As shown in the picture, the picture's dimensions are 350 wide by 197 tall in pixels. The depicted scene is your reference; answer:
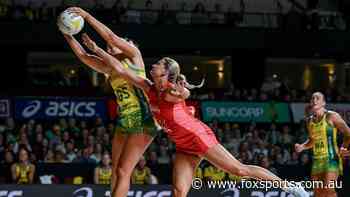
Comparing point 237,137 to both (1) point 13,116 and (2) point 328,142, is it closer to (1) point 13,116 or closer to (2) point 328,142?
(1) point 13,116

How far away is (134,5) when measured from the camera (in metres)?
27.5

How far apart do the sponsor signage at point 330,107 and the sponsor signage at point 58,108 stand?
524 cm

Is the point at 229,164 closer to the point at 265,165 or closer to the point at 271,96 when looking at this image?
the point at 265,165

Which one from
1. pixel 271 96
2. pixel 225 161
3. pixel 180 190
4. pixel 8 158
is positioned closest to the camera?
pixel 225 161

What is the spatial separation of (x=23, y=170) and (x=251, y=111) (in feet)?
28.4

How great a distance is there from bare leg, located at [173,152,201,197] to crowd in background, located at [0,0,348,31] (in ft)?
54.8

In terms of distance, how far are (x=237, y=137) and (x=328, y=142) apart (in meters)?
8.34

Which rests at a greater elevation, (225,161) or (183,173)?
(225,161)

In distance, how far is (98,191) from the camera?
13.8m

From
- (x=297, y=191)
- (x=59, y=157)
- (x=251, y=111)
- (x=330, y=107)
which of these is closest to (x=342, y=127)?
(x=297, y=191)

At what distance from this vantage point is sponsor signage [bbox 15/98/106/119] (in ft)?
73.1

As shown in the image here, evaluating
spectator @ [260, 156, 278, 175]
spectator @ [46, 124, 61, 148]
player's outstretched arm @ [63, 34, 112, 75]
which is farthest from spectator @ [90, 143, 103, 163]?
player's outstretched arm @ [63, 34, 112, 75]

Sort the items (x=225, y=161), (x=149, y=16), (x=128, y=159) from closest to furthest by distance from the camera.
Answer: (x=225, y=161)
(x=128, y=159)
(x=149, y=16)

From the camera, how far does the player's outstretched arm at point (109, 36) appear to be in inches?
365
